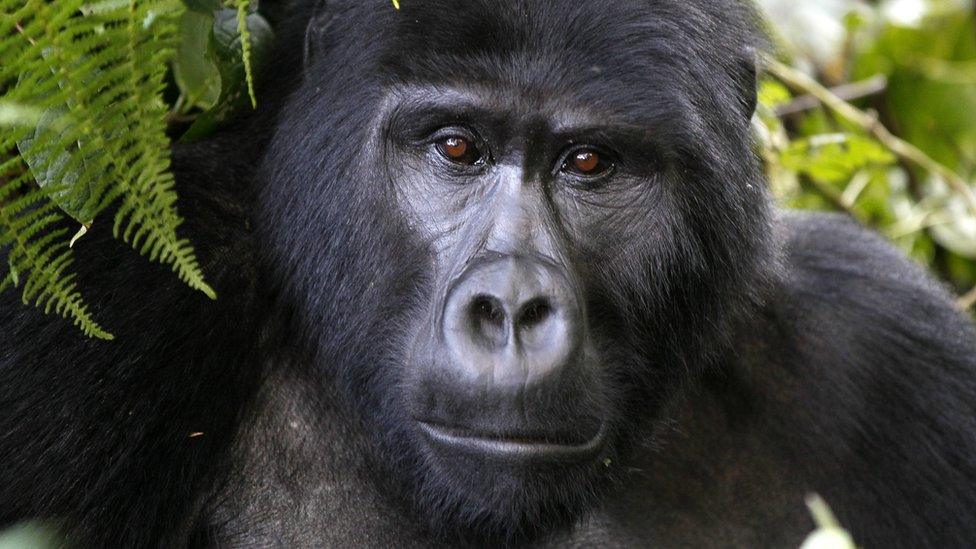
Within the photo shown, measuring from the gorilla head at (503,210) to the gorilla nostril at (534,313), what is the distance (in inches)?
0.9

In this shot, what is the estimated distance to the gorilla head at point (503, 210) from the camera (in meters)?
3.18

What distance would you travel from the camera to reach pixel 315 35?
3.65 m

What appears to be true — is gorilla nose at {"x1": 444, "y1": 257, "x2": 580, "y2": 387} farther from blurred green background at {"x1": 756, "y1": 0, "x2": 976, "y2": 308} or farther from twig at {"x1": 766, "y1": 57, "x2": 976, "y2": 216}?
blurred green background at {"x1": 756, "y1": 0, "x2": 976, "y2": 308}

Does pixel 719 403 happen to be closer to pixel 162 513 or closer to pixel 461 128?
pixel 461 128

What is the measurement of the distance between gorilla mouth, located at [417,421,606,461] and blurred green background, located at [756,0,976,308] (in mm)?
3067

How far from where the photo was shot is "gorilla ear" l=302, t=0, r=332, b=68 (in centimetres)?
364

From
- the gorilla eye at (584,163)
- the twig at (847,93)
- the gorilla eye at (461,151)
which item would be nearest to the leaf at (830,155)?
the twig at (847,93)

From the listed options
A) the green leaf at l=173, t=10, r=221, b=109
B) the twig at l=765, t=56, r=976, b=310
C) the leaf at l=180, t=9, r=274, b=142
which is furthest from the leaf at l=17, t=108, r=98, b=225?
the twig at l=765, t=56, r=976, b=310

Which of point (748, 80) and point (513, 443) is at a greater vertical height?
point (748, 80)

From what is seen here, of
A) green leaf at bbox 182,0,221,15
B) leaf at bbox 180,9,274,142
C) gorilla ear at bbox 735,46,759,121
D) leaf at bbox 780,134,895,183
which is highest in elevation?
green leaf at bbox 182,0,221,15

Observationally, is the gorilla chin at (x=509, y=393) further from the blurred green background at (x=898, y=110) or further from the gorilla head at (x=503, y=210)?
the blurred green background at (x=898, y=110)

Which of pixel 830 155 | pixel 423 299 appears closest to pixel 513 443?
pixel 423 299

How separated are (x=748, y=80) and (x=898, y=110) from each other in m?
3.37

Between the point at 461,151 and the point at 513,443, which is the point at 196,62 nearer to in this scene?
the point at 461,151
